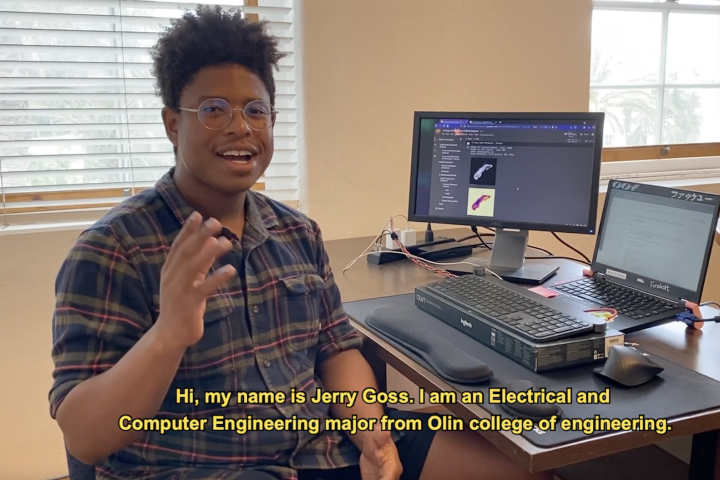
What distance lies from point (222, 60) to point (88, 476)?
0.74 m

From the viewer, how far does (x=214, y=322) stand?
109cm

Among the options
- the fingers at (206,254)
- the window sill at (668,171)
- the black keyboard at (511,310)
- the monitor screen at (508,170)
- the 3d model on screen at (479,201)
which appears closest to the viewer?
the fingers at (206,254)

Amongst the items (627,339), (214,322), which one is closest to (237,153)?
(214,322)

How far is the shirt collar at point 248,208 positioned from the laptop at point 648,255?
2.35ft

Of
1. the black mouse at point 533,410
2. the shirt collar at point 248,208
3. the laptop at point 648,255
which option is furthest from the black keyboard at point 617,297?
the shirt collar at point 248,208

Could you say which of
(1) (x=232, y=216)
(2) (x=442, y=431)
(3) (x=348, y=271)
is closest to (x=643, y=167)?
(3) (x=348, y=271)

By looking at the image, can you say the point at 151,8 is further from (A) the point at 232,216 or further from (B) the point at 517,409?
(B) the point at 517,409

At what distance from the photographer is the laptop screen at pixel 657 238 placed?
4.42 feet

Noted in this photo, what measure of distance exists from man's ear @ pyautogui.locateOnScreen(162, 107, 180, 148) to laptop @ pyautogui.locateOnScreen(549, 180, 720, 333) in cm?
92

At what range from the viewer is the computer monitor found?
1651 millimetres

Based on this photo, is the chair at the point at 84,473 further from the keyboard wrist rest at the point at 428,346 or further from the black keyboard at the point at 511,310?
the black keyboard at the point at 511,310

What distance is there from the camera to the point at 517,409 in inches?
37.0

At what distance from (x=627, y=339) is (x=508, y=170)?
2.03 ft

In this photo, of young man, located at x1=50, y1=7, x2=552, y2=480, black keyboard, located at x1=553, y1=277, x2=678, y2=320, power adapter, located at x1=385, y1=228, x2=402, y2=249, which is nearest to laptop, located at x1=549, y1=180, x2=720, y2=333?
black keyboard, located at x1=553, y1=277, x2=678, y2=320
